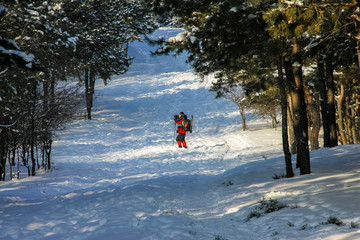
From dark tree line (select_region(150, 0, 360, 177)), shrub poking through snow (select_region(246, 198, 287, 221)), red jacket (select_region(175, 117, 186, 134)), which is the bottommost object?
shrub poking through snow (select_region(246, 198, 287, 221))

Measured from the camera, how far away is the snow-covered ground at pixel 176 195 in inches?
201

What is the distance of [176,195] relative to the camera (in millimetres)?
8211

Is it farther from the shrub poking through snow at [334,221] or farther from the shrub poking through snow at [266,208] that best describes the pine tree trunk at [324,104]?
the shrub poking through snow at [334,221]

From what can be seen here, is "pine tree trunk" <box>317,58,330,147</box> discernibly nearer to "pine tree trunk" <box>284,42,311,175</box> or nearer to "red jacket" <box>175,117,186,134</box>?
"pine tree trunk" <box>284,42,311,175</box>

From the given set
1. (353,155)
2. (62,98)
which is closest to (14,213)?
(62,98)

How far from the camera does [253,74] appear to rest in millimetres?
12219

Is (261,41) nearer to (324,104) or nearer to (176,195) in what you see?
(176,195)

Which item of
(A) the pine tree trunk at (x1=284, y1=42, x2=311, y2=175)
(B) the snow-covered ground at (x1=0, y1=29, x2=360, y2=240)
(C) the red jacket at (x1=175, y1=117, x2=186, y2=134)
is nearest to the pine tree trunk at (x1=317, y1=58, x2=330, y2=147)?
(B) the snow-covered ground at (x1=0, y1=29, x2=360, y2=240)

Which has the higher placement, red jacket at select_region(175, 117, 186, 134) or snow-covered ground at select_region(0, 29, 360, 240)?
red jacket at select_region(175, 117, 186, 134)

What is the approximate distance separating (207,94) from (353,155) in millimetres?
32013

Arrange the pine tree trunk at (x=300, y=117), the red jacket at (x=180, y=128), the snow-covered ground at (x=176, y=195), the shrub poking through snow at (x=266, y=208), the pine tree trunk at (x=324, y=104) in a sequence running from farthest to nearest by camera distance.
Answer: the red jacket at (x=180, y=128)
the pine tree trunk at (x=324, y=104)
the pine tree trunk at (x=300, y=117)
the shrub poking through snow at (x=266, y=208)
the snow-covered ground at (x=176, y=195)

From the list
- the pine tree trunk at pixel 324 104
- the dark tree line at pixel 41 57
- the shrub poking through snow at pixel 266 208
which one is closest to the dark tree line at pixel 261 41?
the dark tree line at pixel 41 57

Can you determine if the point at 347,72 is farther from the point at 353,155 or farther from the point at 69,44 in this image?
the point at 69,44

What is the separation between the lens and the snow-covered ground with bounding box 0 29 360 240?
5098mm
